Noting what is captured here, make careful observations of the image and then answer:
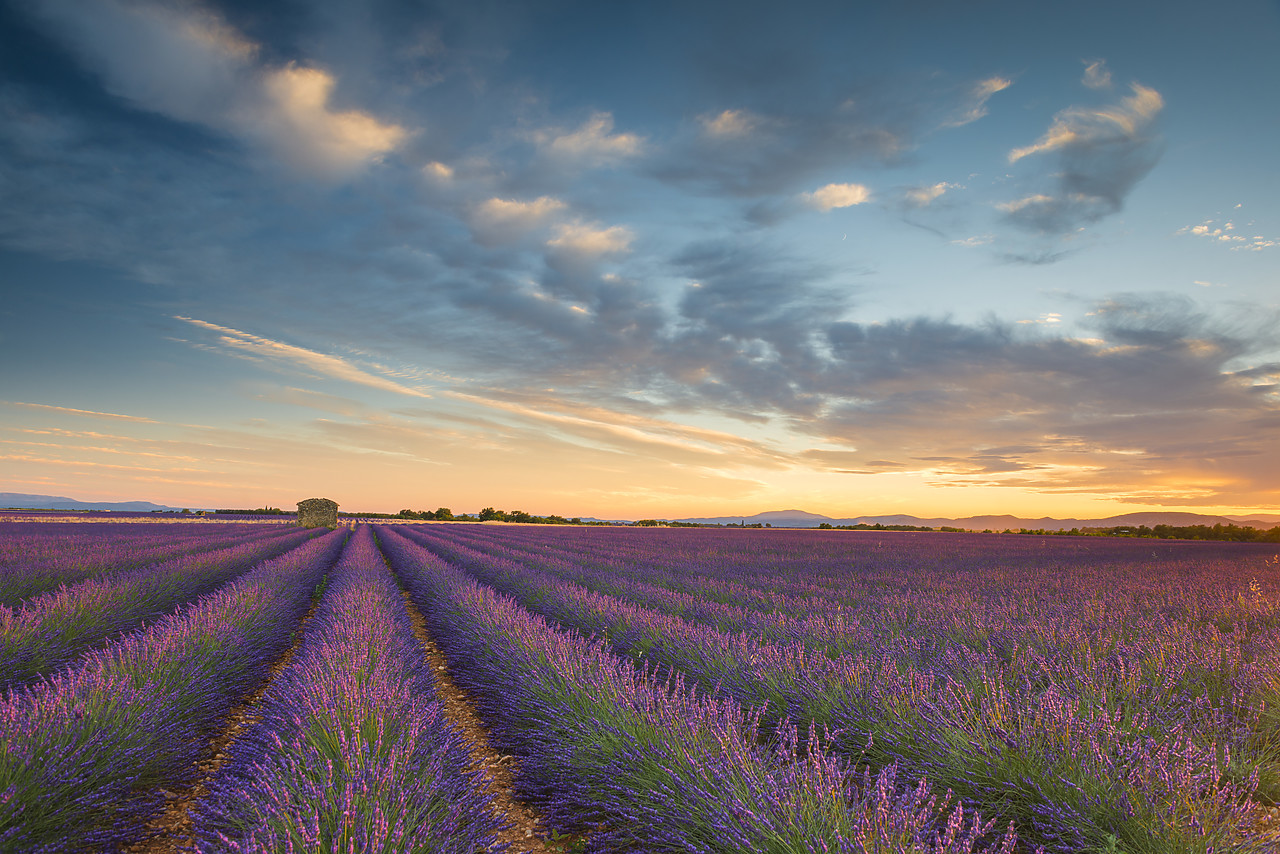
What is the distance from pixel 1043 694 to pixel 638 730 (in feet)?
8.29

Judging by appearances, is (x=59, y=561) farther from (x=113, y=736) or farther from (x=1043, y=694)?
(x=1043, y=694)

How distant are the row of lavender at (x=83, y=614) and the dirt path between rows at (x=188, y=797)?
1.36 m

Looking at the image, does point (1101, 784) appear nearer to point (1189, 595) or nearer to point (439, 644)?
point (439, 644)

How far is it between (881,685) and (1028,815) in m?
1.02

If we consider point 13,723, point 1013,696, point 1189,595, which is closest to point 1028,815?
point 1013,696

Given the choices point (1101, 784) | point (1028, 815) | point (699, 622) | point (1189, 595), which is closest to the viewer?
point (1101, 784)

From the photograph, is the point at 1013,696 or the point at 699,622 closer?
the point at 1013,696

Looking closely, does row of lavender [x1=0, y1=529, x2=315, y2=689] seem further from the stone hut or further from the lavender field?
the stone hut

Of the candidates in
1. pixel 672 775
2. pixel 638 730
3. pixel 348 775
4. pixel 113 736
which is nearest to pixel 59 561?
pixel 113 736

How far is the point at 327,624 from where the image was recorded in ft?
19.2

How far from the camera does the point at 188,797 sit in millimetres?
3391

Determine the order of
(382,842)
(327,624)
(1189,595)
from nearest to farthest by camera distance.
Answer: (382,842) → (327,624) → (1189,595)

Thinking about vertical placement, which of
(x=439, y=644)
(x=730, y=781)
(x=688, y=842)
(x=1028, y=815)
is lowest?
(x=439, y=644)

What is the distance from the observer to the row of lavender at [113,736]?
8.38ft
